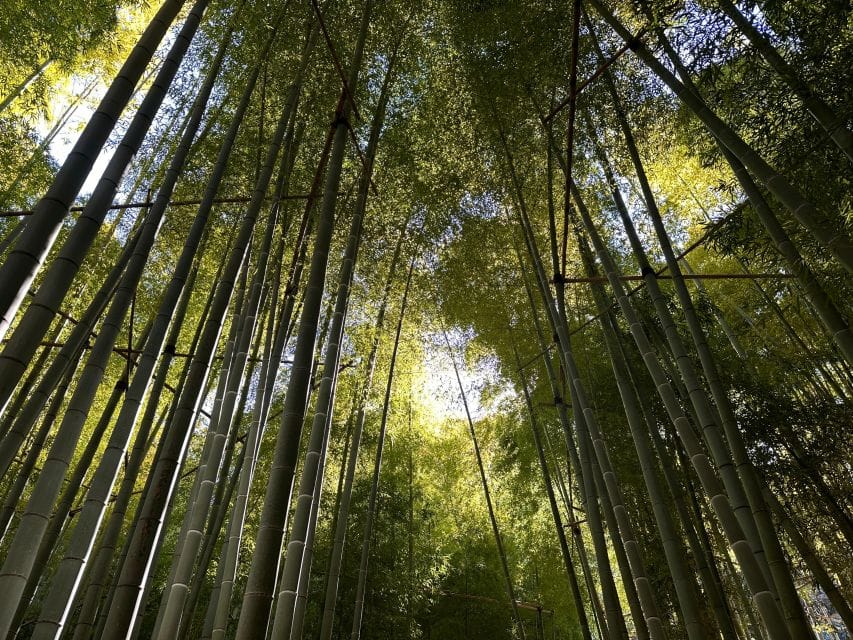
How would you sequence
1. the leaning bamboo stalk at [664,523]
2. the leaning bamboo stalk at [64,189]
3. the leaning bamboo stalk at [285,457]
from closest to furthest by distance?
the leaning bamboo stalk at [64,189], the leaning bamboo stalk at [285,457], the leaning bamboo stalk at [664,523]

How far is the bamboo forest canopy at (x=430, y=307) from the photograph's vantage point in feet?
6.96

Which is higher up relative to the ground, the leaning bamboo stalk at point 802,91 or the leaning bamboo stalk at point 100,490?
the leaning bamboo stalk at point 802,91

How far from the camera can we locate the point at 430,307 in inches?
258

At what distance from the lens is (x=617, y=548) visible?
148 inches

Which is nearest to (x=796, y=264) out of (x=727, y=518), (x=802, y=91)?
(x=802, y=91)

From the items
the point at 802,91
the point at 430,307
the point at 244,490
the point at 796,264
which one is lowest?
the point at 244,490

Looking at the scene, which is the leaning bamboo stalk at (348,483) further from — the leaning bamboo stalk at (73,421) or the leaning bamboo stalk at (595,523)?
the leaning bamboo stalk at (73,421)

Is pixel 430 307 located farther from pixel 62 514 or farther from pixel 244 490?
pixel 62 514

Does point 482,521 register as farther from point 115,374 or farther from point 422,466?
point 115,374

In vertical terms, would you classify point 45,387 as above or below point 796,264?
below

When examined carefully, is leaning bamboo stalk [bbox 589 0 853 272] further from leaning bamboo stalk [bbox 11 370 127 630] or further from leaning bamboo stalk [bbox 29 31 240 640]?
leaning bamboo stalk [bbox 11 370 127 630]

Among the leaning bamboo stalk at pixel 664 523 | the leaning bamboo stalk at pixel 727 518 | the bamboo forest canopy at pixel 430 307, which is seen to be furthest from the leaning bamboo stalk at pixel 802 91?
the leaning bamboo stalk at pixel 664 523

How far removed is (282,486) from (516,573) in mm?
8046

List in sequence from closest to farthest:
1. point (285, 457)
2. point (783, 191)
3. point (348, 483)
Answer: point (285, 457), point (783, 191), point (348, 483)
